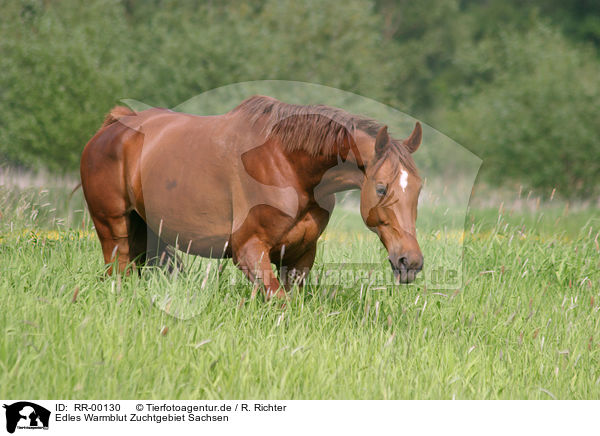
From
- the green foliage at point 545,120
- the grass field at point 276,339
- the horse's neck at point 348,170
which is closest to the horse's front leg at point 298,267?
the grass field at point 276,339

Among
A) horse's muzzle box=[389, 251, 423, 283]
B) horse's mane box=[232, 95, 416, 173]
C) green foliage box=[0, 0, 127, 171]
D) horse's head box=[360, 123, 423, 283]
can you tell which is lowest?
green foliage box=[0, 0, 127, 171]

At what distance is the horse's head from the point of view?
385 centimetres

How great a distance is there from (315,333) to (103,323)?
1.38 m

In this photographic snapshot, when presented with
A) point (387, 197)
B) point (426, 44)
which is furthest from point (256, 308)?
point (426, 44)

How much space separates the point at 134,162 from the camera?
213 inches

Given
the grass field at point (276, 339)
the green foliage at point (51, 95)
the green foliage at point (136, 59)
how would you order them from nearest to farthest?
the grass field at point (276, 339) < the green foliage at point (51, 95) < the green foliage at point (136, 59)

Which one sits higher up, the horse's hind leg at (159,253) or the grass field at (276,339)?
the grass field at (276,339)

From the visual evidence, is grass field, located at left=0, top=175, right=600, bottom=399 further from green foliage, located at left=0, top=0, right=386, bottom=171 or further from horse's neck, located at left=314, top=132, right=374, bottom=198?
green foliage, located at left=0, top=0, right=386, bottom=171

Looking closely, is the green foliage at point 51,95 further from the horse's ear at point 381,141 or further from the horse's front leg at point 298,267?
the horse's ear at point 381,141

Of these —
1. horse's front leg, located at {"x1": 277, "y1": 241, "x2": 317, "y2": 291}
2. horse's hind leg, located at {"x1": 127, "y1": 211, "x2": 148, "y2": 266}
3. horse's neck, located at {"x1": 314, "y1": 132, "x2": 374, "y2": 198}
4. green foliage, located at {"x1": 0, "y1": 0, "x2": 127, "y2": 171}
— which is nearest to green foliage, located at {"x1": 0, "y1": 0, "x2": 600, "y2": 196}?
green foliage, located at {"x1": 0, "y1": 0, "x2": 127, "y2": 171}

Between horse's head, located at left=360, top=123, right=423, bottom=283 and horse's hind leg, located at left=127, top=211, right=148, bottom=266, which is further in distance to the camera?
horse's hind leg, located at left=127, top=211, right=148, bottom=266
